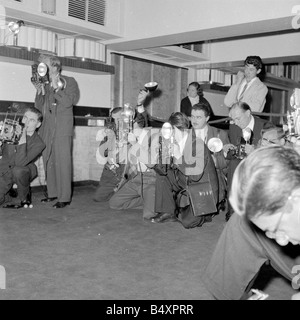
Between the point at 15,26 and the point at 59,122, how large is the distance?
44.5 inches

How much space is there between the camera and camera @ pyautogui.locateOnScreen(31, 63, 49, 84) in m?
3.70

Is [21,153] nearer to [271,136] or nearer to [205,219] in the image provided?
[205,219]

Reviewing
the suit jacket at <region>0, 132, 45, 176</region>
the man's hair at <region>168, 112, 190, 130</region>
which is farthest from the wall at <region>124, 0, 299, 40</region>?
the suit jacket at <region>0, 132, 45, 176</region>

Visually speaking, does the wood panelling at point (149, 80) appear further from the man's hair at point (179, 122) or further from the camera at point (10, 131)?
the man's hair at point (179, 122)

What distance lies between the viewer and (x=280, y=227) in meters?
1.03

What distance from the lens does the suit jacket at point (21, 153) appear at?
391cm

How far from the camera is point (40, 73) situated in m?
3.73

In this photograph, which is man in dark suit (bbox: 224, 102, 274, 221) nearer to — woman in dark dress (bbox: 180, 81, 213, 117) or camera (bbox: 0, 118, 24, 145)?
woman in dark dress (bbox: 180, 81, 213, 117)

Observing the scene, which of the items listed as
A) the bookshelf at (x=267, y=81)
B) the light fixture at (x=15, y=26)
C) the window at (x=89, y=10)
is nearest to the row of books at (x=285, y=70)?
the bookshelf at (x=267, y=81)

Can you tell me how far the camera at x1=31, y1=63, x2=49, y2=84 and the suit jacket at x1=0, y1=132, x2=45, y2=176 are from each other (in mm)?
521

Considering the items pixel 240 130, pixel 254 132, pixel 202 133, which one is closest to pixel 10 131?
pixel 202 133

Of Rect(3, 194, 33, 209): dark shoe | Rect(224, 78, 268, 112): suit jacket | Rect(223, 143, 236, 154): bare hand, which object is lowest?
Rect(3, 194, 33, 209): dark shoe

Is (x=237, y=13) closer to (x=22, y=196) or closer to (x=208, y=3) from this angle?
(x=208, y=3)

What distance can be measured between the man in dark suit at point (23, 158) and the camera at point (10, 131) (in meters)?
0.06
